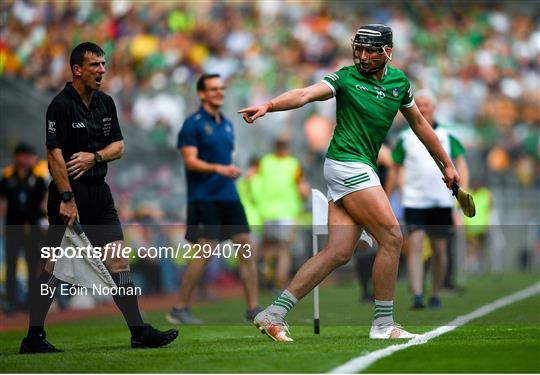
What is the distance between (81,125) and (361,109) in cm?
200

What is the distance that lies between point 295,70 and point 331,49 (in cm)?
191

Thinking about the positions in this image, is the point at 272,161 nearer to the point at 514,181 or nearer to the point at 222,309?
the point at 222,309

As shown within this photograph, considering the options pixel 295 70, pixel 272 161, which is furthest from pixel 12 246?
pixel 295 70

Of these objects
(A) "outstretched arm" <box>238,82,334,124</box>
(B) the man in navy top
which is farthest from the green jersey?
(B) the man in navy top

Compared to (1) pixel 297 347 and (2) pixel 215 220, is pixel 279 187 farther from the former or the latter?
(1) pixel 297 347

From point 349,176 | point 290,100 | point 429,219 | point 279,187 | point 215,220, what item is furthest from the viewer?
point 279,187

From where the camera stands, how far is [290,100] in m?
8.52

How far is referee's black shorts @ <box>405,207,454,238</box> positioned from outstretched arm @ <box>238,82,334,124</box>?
5.61 m

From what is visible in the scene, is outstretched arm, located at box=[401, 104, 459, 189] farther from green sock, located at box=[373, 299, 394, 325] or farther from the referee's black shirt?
the referee's black shirt

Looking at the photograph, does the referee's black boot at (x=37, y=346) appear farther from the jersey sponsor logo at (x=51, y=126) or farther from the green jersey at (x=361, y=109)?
the green jersey at (x=361, y=109)

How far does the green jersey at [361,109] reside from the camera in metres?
9.01

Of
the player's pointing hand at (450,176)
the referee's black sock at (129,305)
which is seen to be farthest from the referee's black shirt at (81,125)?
the player's pointing hand at (450,176)

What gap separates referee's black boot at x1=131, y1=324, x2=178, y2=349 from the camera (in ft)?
29.5

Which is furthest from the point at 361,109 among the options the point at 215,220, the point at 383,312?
the point at 215,220
